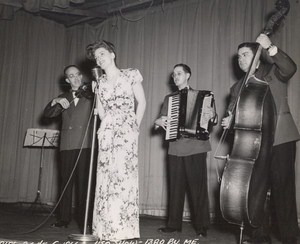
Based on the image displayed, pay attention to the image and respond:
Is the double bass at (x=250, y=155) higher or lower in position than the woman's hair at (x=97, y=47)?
lower

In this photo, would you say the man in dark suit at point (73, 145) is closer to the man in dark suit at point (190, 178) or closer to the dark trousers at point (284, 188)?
the man in dark suit at point (190, 178)

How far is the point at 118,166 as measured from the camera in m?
3.28

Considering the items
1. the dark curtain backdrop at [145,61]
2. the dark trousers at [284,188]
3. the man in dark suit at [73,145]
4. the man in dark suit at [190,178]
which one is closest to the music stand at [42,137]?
the dark curtain backdrop at [145,61]

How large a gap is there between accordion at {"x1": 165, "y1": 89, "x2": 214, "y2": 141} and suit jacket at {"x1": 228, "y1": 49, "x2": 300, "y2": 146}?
625 millimetres

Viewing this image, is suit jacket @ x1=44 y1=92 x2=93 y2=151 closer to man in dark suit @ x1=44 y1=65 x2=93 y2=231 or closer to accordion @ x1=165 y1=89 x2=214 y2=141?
man in dark suit @ x1=44 y1=65 x2=93 y2=231

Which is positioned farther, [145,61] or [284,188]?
[145,61]

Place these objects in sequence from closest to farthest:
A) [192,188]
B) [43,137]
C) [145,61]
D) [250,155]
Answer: [250,155]
[192,188]
[43,137]
[145,61]

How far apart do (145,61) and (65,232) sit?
3.43 m

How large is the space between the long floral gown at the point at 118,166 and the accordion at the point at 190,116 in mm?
737

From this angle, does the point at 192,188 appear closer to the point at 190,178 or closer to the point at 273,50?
the point at 190,178

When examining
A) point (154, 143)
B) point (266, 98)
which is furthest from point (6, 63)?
point (266, 98)

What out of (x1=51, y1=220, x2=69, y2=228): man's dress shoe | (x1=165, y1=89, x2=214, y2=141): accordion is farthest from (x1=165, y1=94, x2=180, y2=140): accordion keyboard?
(x1=51, y1=220, x2=69, y2=228): man's dress shoe

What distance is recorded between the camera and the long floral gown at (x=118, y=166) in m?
3.23

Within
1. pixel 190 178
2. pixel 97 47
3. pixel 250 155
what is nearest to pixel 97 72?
pixel 97 47
